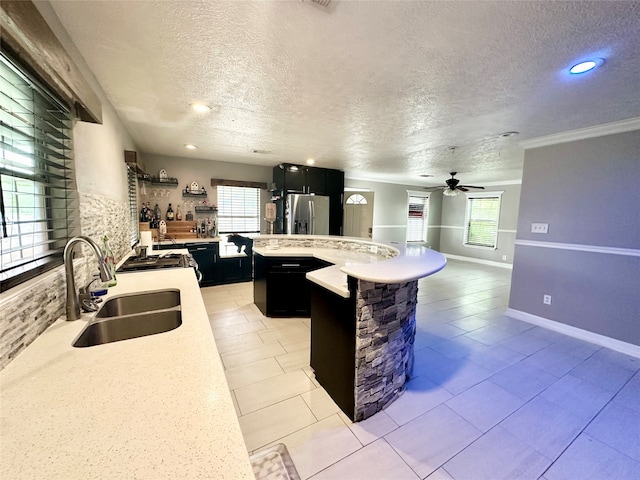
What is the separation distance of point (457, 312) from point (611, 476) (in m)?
2.31

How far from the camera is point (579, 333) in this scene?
296cm

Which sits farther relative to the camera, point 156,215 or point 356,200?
point 356,200

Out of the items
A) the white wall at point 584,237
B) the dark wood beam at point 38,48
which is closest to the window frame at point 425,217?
the white wall at point 584,237

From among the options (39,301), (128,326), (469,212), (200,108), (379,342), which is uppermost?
(200,108)

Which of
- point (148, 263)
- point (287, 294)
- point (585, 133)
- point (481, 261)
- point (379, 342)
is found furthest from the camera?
point (481, 261)

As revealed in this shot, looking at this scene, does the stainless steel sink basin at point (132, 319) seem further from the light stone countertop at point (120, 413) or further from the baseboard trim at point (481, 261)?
the baseboard trim at point (481, 261)

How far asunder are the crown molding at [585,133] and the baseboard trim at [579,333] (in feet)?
7.22

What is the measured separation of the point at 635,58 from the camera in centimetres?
154

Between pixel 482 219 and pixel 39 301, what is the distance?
8.83 meters

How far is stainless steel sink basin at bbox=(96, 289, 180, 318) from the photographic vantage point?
4.80 ft

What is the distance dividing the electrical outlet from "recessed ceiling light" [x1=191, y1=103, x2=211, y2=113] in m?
4.12

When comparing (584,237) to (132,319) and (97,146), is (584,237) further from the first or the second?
(97,146)

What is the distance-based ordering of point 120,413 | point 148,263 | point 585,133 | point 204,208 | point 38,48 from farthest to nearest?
point 204,208 → point 585,133 → point 148,263 → point 38,48 → point 120,413

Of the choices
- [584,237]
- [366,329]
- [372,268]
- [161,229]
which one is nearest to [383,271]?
[372,268]
